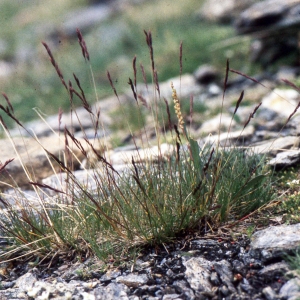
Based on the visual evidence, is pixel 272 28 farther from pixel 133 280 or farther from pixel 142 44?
pixel 133 280

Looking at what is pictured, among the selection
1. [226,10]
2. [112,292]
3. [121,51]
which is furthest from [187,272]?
[226,10]

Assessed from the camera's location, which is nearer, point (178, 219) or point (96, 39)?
point (178, 219)

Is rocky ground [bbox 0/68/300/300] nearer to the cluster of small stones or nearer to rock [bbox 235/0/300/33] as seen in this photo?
the cluster of small stones

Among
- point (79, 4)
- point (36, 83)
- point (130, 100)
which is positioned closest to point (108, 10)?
point (79, 4)

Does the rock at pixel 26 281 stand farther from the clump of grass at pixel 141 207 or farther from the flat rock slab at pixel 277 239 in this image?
the flat rock slab at pixel 277 239

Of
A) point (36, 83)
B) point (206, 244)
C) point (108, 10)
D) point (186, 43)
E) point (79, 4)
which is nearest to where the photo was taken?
point (206, 244)

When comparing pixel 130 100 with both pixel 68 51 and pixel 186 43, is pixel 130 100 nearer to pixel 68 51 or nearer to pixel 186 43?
pixel 186 43

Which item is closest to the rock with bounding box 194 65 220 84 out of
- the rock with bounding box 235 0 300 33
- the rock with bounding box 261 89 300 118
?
the rock with bounding box 235 0 300 33
